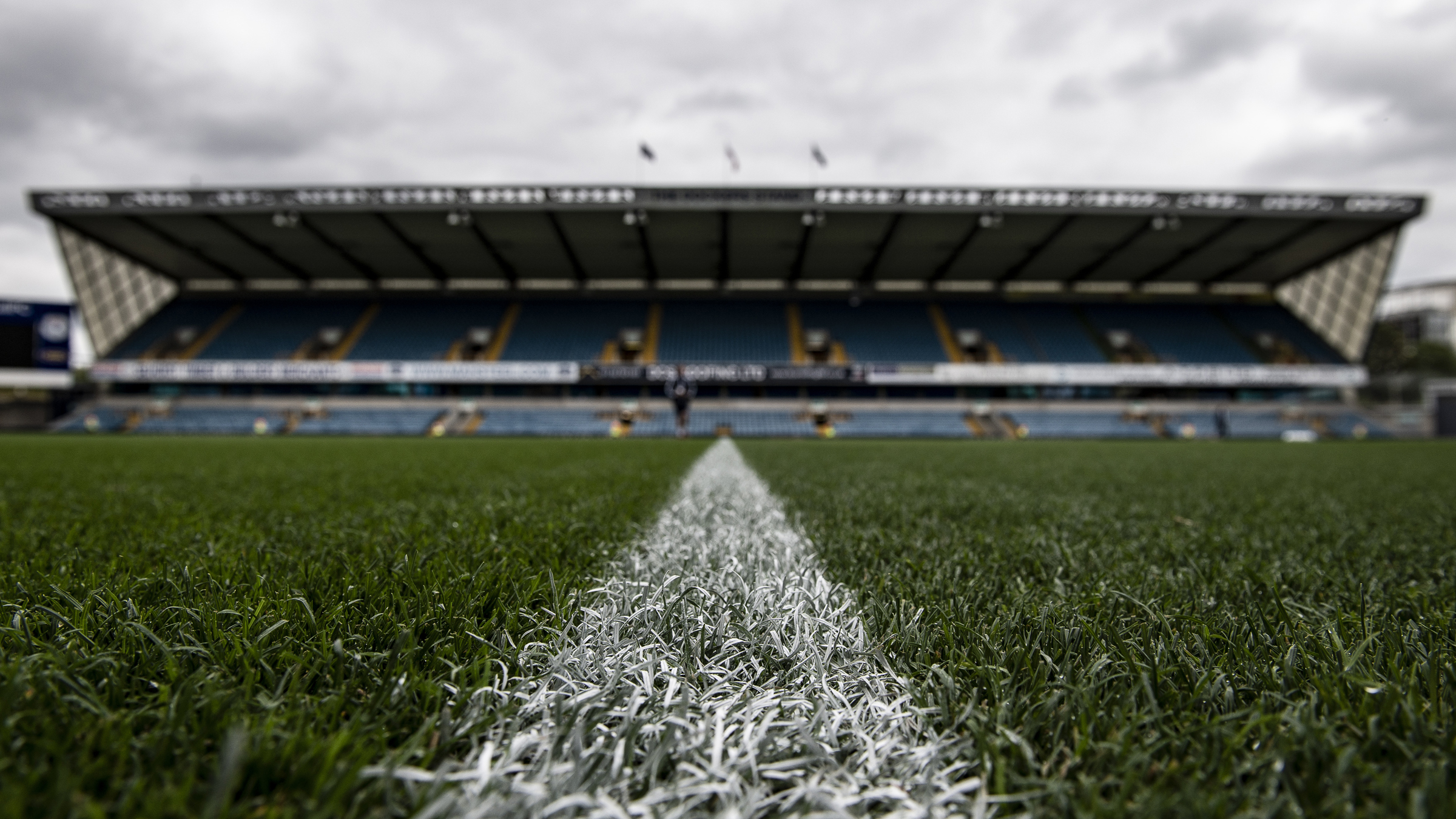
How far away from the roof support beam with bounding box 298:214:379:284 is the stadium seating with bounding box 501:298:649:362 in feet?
18.4

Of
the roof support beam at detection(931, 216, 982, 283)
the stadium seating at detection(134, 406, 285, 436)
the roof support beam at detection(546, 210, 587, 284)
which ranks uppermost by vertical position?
the roof support beam at detection(546, 210, 587, 284)

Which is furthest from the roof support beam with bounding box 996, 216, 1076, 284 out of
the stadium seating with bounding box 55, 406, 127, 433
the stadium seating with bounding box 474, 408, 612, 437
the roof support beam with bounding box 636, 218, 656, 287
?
the stadium seating with bounding box 55, 406, 127, 433

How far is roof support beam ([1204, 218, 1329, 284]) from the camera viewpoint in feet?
61.1

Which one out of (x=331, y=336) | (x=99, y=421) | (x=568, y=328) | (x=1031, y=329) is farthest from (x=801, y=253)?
(x=99, y=421)

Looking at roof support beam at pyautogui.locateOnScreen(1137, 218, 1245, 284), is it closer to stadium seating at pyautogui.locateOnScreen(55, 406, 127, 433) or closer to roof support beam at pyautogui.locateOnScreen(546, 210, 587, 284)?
roof support beam at pyautogui.locateOnScreen(546, 210, 587, 284)

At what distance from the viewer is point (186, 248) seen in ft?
66.9

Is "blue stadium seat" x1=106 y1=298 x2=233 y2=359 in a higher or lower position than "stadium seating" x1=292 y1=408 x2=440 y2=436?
higher

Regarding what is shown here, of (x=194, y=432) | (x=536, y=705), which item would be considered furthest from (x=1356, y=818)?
(x=194, y=432)

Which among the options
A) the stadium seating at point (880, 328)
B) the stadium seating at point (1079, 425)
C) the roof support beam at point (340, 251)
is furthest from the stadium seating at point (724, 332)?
the roof support beam at point (340, 251)

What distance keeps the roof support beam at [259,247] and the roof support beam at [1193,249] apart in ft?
97.2

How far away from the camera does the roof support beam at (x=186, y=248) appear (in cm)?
1848

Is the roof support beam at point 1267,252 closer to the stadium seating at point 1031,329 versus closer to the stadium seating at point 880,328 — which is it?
Answer: the stadium seating at point 1031,329

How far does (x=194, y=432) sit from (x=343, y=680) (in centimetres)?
2465

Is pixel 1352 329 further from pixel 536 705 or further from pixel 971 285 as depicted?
pixel 536 705
